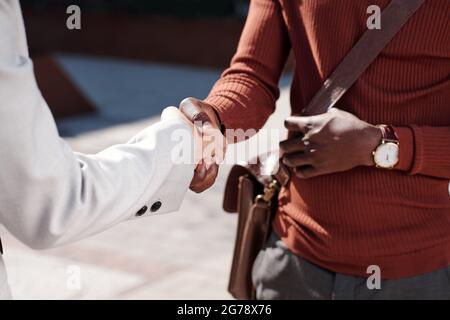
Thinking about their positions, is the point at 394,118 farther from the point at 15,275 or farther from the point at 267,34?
the point at 15,275

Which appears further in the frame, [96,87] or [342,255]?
[96,87]

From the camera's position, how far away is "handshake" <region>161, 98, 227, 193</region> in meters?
2.16

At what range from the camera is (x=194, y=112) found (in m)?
2.31

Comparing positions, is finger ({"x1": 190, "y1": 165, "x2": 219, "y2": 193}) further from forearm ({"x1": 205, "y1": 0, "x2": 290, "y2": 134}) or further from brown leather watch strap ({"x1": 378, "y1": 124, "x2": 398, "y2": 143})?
brown leather watch strap ({"x1": 378, "y1": 124, "x2": 398, "y2": 143})

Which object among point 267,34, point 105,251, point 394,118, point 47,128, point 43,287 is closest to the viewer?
point 47,128

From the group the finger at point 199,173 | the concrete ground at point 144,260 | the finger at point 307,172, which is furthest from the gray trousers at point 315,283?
the concrete ground at point 144,260

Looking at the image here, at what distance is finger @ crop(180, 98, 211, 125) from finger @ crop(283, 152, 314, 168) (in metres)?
0.25

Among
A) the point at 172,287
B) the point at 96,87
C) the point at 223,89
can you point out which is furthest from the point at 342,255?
the point at 96,87

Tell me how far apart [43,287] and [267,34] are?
2997 millimetres

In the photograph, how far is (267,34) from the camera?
2.62 metres

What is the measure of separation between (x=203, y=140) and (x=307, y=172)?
1.14 feet

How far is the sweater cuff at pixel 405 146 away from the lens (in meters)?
2.33

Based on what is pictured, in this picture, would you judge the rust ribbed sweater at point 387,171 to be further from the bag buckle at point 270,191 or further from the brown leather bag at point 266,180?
the bag buckle at point 270,191

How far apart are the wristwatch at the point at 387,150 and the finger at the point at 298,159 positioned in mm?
171
